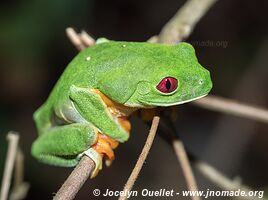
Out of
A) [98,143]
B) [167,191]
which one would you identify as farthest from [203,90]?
[167,191]

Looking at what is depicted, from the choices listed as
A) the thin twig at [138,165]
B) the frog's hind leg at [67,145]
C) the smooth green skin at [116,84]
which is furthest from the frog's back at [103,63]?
the thin twig at [138,165]

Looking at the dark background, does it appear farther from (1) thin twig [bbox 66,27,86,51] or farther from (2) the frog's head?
(2) the frog's head

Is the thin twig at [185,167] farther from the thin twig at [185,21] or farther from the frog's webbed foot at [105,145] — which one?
the thin twig at [185,21]

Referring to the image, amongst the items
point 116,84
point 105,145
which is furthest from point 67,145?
point 116,84

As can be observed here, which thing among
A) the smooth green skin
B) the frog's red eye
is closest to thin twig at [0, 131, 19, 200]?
the smooth green skin

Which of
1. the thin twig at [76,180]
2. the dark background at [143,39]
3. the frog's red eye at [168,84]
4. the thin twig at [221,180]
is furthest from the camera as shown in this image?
the dark background at [143,39]

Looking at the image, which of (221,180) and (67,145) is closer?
(67,145)

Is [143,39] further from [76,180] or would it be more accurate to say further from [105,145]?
[76,180]
